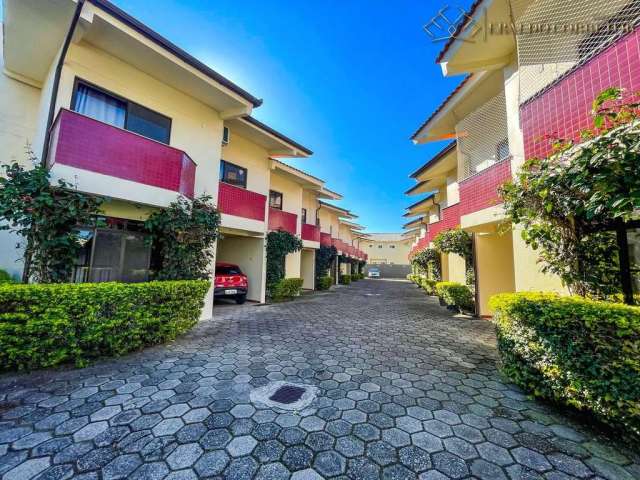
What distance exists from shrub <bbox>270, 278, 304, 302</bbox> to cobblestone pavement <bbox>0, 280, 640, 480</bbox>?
6.20 meters

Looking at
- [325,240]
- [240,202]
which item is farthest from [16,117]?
[325,240]

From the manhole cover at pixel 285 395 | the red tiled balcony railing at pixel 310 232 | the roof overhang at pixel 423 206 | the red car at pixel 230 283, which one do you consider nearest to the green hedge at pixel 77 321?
the manhole cover at pixel 285 395

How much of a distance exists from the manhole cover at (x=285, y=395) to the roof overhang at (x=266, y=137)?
26.5 ft

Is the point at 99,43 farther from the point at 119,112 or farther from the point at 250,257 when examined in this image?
the point at 250,257

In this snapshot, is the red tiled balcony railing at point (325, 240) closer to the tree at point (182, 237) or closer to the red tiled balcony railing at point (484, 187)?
the red tiled balcony railing at point (484, 187)

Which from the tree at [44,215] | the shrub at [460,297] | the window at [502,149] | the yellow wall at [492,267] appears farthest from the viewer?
the shrub at [460,297]

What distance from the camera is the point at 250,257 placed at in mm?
10539

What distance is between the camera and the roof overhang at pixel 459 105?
6.56 m

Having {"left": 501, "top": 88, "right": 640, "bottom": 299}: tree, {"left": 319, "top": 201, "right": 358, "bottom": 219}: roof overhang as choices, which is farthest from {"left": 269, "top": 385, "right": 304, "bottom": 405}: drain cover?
{"left": 319, "top": 201, "right": 358, "bottom": 219}: roof overhang

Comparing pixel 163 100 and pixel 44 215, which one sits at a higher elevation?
pixel 163 100

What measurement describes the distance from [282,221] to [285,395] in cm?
911

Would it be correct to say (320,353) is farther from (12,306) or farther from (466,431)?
(12,306)

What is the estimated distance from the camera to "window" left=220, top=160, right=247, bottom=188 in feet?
30.0

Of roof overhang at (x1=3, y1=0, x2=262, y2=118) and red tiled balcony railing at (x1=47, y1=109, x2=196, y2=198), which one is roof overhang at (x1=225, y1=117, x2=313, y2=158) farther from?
red tiled balcony railing at (x1=47, y1=109, x2=196, y2=198)
